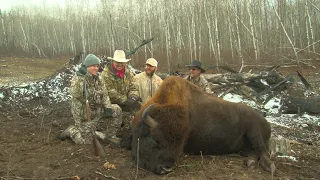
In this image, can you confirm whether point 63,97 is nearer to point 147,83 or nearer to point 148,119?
point 147,83

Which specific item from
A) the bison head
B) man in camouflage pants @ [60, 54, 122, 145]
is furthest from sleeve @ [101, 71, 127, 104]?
the bison head

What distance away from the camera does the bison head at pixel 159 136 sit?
16.4ft

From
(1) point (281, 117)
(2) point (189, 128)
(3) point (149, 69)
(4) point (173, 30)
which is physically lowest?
(1) point (281, 117)

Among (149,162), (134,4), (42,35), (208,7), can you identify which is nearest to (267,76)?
(149,162)

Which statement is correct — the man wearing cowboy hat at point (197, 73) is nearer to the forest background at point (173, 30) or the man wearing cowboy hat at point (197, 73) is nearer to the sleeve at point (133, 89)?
the sleeve at point (133, 89)

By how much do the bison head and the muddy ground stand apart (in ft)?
0.56

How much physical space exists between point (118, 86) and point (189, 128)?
253cm

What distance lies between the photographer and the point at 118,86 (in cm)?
762

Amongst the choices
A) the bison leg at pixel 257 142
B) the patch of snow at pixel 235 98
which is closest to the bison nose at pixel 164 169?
the bison leg at pixel 257 142

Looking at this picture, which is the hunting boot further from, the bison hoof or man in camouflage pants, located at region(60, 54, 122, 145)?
the bison hoof

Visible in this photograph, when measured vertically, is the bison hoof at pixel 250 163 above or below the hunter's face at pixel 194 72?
below

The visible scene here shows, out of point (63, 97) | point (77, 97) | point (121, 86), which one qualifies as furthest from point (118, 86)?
point (63, 97)

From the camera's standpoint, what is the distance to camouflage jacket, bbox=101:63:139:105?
7527mm

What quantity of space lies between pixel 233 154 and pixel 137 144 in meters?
2.13
